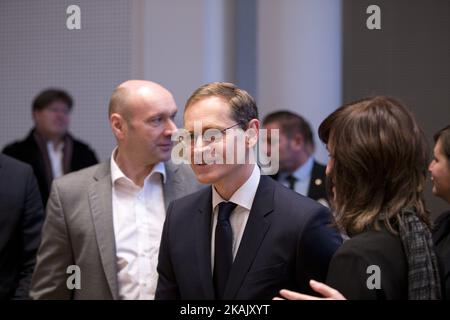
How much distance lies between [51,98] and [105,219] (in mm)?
1441

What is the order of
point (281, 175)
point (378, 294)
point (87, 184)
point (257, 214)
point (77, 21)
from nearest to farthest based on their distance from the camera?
point (378, 294), point (257, 214), point (87, 184), point (77, 21), point (281, 175)

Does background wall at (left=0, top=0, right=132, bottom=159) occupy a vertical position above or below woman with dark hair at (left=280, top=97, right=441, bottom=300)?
above

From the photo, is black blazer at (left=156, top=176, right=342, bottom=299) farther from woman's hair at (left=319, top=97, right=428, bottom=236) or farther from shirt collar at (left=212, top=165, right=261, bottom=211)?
woman's hair at (left=319, top=97, right=428, bottom=236)

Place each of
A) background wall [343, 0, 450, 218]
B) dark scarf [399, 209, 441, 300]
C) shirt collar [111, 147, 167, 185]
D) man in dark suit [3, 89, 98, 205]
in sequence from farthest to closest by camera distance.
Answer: man in dark suit [3, 89, 98, 205] → background wall [343, 0, 450, 218] → shirt collar [111, 147, 167, 185] → dark scarf [399, 209, 441, 300]

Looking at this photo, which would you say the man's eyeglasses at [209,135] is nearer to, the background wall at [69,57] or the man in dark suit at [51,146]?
the background wall at [69,57]

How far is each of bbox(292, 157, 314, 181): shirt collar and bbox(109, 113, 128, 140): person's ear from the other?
1.03 m

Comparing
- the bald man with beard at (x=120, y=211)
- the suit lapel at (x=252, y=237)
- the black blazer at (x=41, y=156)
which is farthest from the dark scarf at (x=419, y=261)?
the black blazer at (x=41, y=156)

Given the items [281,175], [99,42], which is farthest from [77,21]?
[281,175]

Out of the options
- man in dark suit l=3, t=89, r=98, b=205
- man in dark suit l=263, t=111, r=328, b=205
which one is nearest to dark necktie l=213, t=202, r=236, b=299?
man in dark suit l=263, t=111, r=328, b=205

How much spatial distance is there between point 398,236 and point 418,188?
0.46 ft

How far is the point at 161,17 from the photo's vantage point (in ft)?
11.2

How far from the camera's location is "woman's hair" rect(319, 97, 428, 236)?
153cm

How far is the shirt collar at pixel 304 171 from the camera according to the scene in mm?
3143

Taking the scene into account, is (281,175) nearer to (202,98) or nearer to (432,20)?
(432,20)
